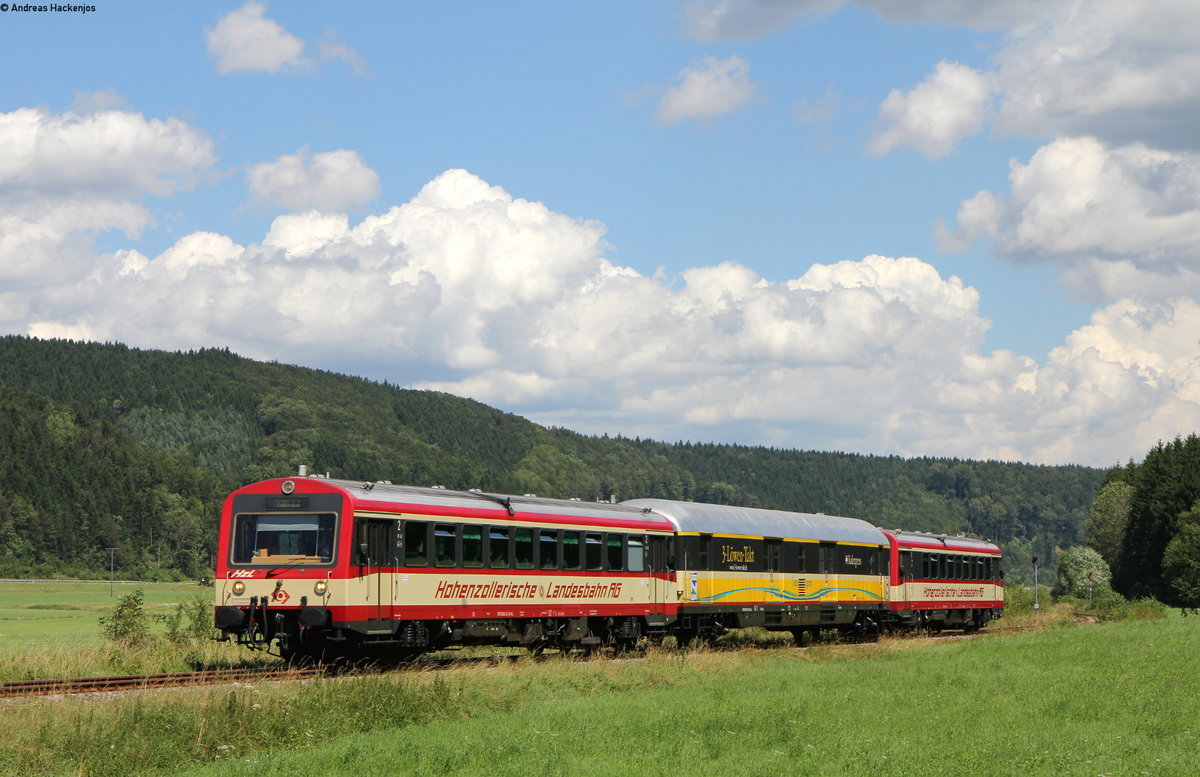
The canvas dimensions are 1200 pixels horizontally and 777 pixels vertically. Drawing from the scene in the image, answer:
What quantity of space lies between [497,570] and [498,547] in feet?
1.66

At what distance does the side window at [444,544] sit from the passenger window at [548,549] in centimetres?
312

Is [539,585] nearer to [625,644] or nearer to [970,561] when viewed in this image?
[625,644]

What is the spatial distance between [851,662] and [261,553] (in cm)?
1588

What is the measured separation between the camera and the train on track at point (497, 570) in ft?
90.0

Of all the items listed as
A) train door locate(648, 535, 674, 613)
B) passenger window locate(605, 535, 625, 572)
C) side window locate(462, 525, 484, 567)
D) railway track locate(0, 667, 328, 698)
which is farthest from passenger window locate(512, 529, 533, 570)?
railway track locate(0, 667, 328, 698)

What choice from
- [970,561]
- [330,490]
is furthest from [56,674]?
[970,561]

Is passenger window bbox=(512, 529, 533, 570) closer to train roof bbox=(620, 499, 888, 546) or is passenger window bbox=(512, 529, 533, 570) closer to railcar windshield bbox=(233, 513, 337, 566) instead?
railcar windshield bbox=(233, 513, 337, 566)

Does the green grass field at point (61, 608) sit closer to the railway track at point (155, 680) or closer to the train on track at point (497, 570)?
the railway track at point (155, 680)

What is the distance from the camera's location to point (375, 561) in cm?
2761

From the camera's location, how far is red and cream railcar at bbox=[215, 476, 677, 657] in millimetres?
27219

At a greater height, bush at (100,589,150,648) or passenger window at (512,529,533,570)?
passenger window at (512,529,533,570)

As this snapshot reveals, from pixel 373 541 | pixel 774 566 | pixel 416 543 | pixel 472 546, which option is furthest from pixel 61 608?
pixel 373 541

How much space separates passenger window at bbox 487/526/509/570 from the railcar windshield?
422 centimetres

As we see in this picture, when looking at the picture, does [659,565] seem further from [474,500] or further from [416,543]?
[416,543]
